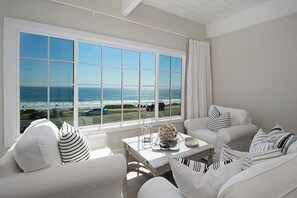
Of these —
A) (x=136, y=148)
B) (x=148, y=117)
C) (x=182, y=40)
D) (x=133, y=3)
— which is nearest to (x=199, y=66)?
(x=182, y=40)

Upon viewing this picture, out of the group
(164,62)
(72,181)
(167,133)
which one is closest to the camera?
(72,181)

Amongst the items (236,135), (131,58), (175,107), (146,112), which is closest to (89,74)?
(131,58)

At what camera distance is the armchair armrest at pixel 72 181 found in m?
0.94

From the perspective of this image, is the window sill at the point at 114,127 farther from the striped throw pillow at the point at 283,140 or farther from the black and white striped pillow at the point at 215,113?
the striped throw pillow at the point at 283,140

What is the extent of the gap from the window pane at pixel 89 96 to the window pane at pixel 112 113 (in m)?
0.22

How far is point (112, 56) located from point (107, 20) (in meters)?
0.58

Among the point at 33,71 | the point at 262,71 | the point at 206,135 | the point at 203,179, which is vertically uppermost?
the point at 262,71

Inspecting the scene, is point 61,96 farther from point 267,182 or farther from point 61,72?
point 267,182

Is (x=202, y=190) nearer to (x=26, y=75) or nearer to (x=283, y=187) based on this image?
(x=283, y=187)

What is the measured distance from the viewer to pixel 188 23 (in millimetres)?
3449

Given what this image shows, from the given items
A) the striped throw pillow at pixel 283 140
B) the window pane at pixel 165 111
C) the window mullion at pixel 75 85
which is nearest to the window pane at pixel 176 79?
the window pane at pixel 165 111

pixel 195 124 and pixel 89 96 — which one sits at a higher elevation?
pixel 89 96

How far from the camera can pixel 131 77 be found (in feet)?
9.74

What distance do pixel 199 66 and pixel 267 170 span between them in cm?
309
